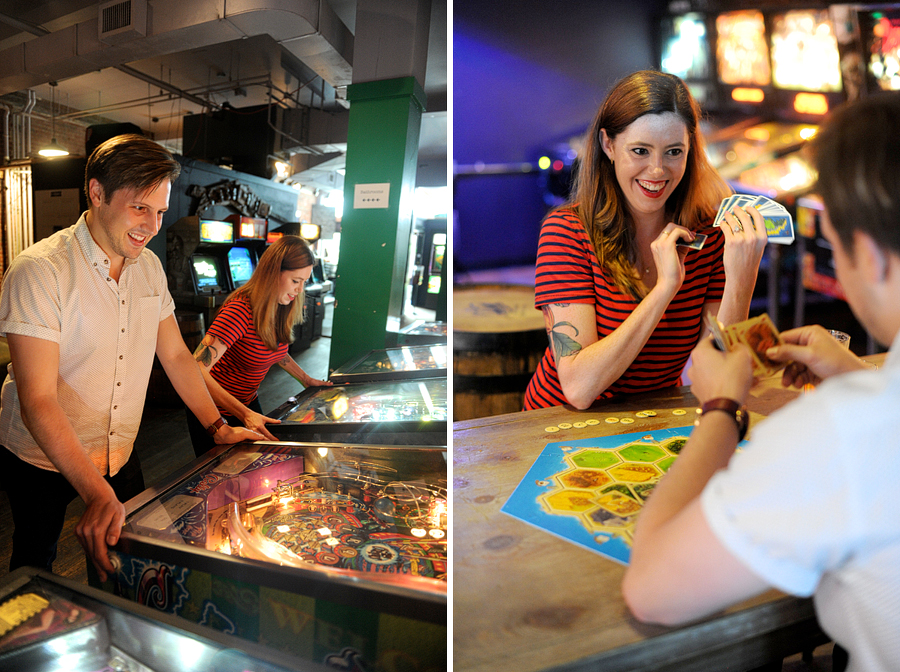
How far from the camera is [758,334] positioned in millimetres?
792

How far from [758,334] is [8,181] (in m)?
1.84

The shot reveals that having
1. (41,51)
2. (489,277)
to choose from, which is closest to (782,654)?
(41,51)

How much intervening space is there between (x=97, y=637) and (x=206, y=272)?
1282 mm

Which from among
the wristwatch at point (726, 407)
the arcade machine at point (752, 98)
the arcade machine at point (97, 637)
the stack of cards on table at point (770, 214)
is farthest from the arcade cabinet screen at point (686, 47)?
the arcade machine at point (97, 637)

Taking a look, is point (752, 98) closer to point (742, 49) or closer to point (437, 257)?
point (742, 49)

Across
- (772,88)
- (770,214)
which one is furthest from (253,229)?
(772,88)

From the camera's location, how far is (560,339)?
1240 mm

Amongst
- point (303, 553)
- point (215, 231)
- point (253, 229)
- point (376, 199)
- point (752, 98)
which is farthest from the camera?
point (752, 98)

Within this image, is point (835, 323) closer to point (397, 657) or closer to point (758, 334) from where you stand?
point (758, 334)

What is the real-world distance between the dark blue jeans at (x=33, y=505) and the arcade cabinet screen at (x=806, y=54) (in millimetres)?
4456

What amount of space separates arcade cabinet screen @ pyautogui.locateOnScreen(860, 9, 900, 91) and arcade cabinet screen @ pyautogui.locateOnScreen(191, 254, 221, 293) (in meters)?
4.25

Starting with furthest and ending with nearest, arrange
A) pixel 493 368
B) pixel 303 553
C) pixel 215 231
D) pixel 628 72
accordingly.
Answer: pixel 628 72 → pixel 493 368 → pixel 215 231 → pixel 303 553

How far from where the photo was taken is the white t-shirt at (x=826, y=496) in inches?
17.6

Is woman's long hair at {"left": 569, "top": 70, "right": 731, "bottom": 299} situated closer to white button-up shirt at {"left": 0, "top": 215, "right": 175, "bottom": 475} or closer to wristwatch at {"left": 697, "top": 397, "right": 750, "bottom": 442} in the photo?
wristwatch at {"left": 697, "top": 397, "right": 750, "bottom": 442}
